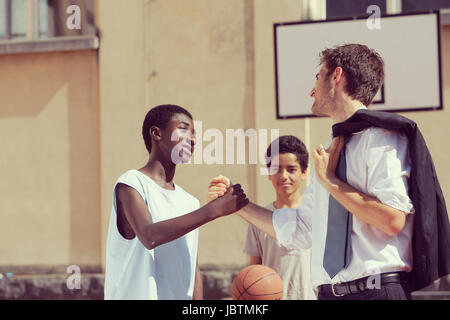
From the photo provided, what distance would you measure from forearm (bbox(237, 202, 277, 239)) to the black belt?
0.69 metres

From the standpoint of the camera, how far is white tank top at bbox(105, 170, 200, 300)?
12.9ft

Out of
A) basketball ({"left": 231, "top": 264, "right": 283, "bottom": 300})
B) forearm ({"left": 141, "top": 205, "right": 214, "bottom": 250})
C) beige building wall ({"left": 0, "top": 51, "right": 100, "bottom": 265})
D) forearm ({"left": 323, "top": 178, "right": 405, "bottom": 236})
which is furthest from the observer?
beige building wall ({"left": 0, "top": 51, "right": 100, "bottom": 265})

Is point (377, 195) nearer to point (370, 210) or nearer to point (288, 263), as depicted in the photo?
point (370, 210)

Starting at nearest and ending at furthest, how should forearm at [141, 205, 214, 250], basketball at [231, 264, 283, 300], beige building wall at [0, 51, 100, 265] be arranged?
forearm at [141, 205, 214, 250] → basketball at [231, 264, 283, 300] → beige building wall at [0, 51, 100, 265]

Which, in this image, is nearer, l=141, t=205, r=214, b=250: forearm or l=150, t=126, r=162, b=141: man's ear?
l=141, t=205, r=214, b=250: forearm

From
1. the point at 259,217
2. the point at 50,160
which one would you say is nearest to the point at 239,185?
the point at 259,217

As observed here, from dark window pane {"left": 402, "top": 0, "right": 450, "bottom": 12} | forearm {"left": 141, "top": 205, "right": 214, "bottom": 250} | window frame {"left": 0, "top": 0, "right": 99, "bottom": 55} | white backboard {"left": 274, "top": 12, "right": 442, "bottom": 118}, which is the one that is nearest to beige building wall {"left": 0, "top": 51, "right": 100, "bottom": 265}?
window frame {"left": 0, "top": 0, "right": 99, "bottom": 55}

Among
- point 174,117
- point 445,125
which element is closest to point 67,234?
point 445,125

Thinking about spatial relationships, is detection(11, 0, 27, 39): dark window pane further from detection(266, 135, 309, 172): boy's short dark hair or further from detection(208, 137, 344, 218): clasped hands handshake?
detection(208, 137, 344, 218): clasped hands handshake

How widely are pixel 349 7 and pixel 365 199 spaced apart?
679cm

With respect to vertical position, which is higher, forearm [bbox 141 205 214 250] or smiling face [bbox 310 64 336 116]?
smiling face [bbox 310 64 336 116]

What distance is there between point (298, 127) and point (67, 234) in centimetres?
331

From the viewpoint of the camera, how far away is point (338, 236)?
140 inches

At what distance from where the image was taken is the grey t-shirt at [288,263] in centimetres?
558
